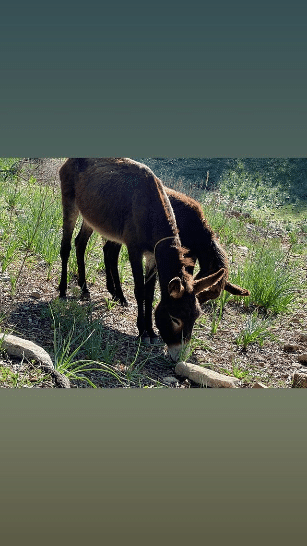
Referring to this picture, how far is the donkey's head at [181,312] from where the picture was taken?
13.2 ft

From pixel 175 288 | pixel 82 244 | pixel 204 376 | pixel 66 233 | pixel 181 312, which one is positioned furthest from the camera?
pixel 82 244

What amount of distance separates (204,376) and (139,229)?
128cm

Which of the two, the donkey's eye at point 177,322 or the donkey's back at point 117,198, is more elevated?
the donkey's back at point 117,198

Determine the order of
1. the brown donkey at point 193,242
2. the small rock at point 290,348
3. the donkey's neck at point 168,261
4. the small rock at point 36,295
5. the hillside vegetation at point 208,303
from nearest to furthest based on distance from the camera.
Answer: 1. the hillside vegetation at point 208,303
2. the donkey's neck at point 168,261
3. the small rock at point 290,348
4. the small rock at point 36,295
5. the brown donkey at point 193,242

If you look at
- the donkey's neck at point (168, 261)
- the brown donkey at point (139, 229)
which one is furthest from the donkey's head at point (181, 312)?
the donkey's neck at point (168, 261)

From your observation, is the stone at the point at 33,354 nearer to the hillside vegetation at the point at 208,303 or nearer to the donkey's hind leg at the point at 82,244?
the hillside vegetation at the point at 208,303

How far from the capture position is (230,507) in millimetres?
2219

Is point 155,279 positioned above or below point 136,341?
above

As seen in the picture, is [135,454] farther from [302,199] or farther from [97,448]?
[302,199]

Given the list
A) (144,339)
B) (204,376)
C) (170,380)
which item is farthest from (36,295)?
(204,376)

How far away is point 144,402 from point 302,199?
2.22 meters

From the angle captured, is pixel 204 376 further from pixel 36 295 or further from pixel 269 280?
pixel 36 295

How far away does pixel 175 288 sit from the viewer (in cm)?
393

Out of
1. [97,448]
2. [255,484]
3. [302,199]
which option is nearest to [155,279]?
[302,199]
